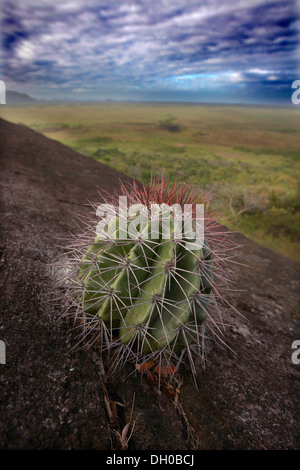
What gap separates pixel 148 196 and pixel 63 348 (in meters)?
1.35

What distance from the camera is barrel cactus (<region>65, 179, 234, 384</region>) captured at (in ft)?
6.26

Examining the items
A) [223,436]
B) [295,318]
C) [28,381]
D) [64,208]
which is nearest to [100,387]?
[28,381]

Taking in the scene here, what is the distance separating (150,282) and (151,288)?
5cm

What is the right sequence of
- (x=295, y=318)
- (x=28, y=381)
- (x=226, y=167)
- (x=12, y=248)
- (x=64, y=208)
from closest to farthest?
(x=28, y=381) < (x=12, y=248) < (x=295, y=318) < (x=64, y=208) < (x=226, y=167)

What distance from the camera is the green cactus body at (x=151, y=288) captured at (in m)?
1.90

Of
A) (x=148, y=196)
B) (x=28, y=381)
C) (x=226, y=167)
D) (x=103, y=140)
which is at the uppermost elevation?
(x=103, y=140)

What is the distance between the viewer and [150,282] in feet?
6.41

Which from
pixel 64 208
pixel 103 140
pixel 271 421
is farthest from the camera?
pixel 103 140

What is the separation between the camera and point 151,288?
6.31 ft

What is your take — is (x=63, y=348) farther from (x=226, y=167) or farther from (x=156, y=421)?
(x=226, y=167)

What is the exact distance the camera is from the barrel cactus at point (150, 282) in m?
1.91

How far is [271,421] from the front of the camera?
1934 millimetres

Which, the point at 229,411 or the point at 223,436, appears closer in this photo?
the point at 223,436

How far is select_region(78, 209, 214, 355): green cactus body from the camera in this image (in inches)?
74.7
